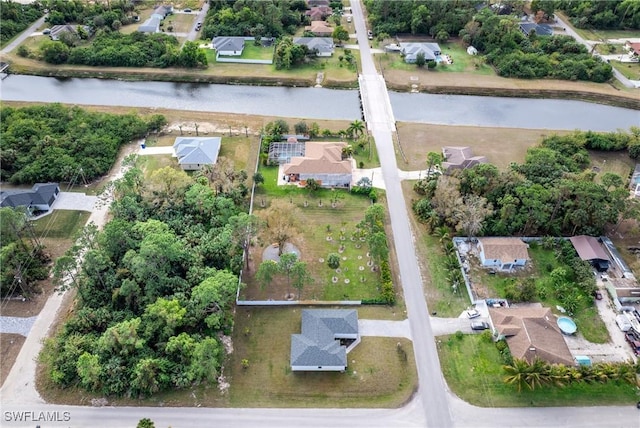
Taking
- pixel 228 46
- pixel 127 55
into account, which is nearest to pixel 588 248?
pixel 228 46

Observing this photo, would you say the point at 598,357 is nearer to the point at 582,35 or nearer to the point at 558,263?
the point at 558,263

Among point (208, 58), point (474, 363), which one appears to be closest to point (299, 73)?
point (208, 58)

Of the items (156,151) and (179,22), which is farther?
(179,22)

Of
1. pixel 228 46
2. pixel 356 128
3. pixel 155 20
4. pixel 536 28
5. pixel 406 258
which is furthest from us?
pixel 536 28

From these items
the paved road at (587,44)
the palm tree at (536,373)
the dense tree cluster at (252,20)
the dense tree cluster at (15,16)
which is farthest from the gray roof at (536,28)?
the dense tree cluster at (15,16)

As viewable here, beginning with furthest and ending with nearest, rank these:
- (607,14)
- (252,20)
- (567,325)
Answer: (607,14)
(252,20)
(567,325)

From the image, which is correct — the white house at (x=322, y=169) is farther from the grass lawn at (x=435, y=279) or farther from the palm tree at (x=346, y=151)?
the grass lawn at (x=435, y=279)

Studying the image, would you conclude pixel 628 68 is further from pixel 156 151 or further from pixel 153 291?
pixel 153 291

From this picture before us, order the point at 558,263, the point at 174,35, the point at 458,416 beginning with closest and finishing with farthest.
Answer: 1. the point at 458,416
2. the point at 558,263
3. the point at 174,35

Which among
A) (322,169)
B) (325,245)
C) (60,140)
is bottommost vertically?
(325,245)
